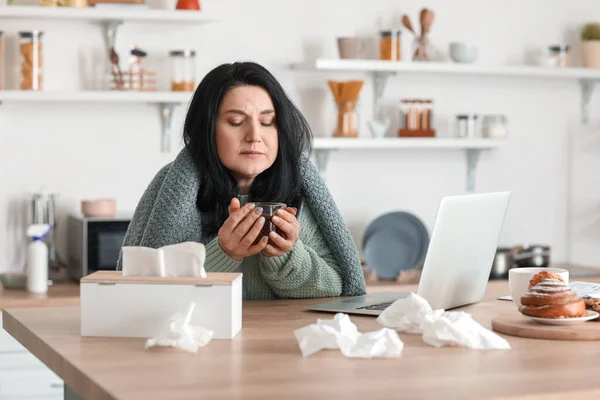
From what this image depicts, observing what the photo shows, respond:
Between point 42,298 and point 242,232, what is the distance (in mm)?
1663

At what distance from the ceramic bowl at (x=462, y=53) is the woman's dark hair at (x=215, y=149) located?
2.12 meters

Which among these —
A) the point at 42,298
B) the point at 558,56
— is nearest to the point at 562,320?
the point at 42,298

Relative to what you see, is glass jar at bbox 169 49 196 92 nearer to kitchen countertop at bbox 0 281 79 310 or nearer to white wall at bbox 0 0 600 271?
white wall at bbox 0 0 600 271

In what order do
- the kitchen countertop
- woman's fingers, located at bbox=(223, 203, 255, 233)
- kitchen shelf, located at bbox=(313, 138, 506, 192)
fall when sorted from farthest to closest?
kitchen shelf, located at bbox=(313, 138, 506, 192)
the kitchen countertop
woman's fingers, located at bbox=(223, 203, 255, 233)

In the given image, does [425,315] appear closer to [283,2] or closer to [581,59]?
[283,2]

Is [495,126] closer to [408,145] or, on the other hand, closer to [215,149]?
[408,145]

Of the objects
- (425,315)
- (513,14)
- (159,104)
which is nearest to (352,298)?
(425,315)

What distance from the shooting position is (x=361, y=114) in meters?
4.45

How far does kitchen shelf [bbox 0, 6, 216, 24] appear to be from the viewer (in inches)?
150

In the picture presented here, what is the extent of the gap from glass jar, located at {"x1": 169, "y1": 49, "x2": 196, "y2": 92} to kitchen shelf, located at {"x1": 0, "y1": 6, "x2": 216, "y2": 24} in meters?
0.16

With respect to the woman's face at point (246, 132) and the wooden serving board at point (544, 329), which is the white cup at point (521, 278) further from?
the woman's face at point (246, 132)

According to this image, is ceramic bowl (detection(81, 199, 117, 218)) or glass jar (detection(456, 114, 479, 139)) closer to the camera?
ceramic bowl (detection(81, 199, 117, 218))

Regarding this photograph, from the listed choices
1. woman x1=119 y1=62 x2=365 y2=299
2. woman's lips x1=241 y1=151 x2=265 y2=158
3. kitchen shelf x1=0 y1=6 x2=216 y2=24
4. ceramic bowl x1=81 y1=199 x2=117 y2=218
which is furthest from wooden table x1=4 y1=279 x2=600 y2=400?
kitchen shelf x1=0 y1=6 x2=216 y2=24

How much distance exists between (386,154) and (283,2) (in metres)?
0.83
